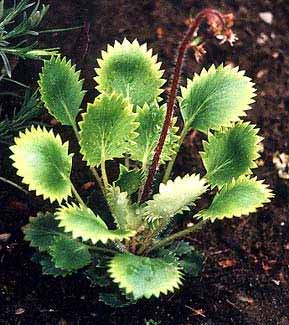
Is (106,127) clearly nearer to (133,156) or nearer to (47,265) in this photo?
(133,156)

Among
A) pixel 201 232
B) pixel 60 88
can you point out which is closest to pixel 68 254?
pixel 60 88

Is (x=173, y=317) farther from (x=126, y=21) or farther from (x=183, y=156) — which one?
(x=126, y=21)

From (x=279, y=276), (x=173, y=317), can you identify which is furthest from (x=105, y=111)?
(x=279, y=276)

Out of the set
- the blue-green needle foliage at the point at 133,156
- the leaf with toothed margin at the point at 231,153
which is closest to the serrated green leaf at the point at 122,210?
the blue-green needle foliage at the point at 133,156

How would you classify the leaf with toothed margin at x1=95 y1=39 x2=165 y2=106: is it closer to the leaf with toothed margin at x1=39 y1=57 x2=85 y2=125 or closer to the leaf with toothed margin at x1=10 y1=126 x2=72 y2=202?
the leaf with toothed margin at x1=39 y1=57 x2=85 y2=125

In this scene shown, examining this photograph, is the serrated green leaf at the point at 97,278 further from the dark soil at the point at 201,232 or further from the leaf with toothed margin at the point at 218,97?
the leaf with toothed margin at the point at 218,97
